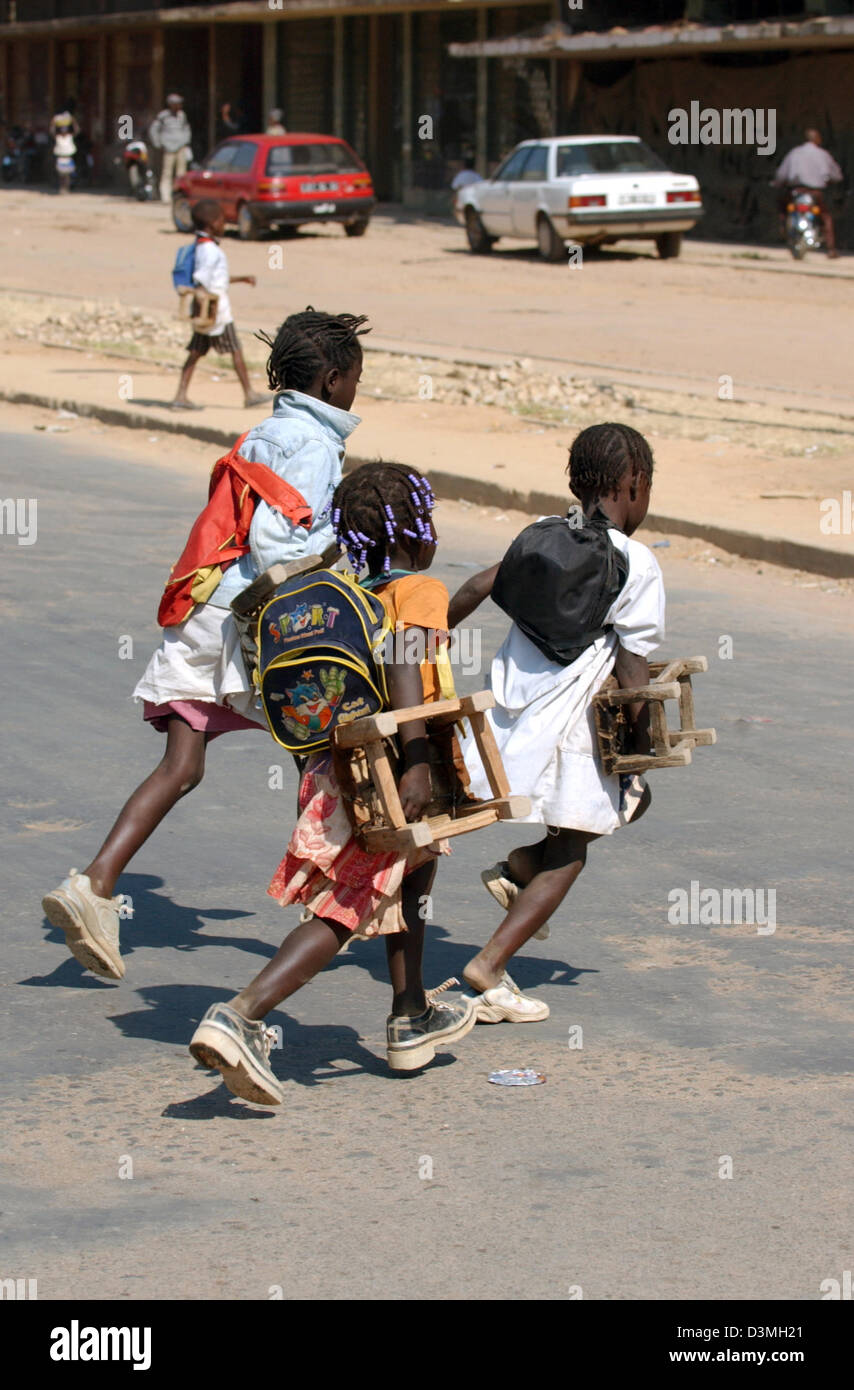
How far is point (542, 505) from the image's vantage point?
38.2ft

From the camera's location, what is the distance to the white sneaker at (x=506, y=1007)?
4.53 m

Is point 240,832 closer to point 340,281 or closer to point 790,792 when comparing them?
point 790,792

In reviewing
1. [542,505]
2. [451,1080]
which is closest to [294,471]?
[451,1080]

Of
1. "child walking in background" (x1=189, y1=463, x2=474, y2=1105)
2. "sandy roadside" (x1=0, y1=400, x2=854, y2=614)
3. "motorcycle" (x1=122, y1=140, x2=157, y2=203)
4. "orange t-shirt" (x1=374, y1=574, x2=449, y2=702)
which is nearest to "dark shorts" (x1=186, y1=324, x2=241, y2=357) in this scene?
"sandy roadside" (x1=0, y1=400, x2=854, y2=614)

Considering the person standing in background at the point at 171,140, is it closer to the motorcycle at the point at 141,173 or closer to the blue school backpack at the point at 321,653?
the motorcycle at the point at 141,173

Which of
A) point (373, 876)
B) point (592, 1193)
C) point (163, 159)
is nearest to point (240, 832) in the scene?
point (373, 876)

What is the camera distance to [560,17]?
110 feet

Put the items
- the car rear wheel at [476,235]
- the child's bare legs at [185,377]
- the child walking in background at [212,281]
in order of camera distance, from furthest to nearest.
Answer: the car rear wheel at [476,235], the child's bare legs at [185,377], the child walking in background at [212,281]

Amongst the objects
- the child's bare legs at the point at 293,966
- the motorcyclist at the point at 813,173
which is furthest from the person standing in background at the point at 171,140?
the child's bare legs at the point at 293,966

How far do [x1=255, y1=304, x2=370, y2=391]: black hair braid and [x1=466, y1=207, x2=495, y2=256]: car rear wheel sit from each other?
2555 cm

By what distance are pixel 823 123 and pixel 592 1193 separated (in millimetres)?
28859

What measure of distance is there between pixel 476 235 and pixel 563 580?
26.2 metres

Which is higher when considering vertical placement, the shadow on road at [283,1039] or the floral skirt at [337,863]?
the floral skirt at [337,863]

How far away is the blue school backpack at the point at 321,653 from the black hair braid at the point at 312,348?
83 centimetres
